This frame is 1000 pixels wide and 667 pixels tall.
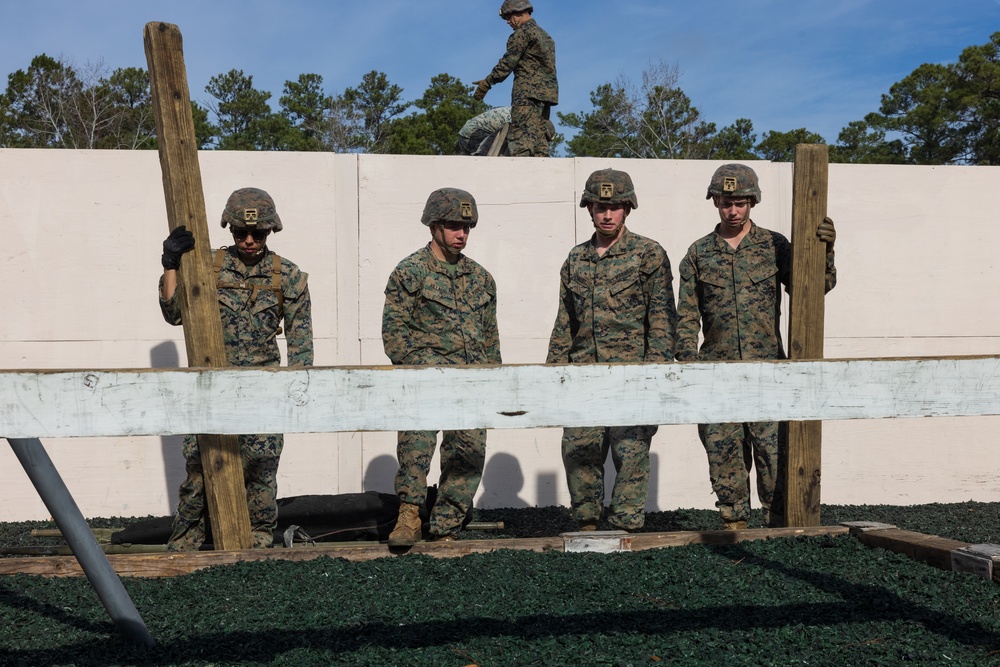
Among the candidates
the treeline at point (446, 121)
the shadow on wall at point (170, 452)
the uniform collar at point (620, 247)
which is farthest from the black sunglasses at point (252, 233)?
the treeline at point (446, 121)

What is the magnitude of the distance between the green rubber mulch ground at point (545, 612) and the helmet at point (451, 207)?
5.99 ft

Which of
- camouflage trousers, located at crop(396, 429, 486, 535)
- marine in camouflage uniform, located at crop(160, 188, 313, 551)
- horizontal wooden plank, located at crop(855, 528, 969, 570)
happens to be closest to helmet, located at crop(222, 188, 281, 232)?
marine in camouflage uniform, located at crop(160, 188, 313, 551)

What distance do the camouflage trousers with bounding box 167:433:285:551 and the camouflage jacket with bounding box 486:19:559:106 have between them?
15.7 feet

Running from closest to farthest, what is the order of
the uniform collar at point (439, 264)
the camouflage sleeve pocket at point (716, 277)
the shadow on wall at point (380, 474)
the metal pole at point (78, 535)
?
1. the metal pole at point (78, 535)
2. the uniform collar at point (439, 264)
3. the camouflage sleeve pocket at point (716, 277)
4. the shadow on wall at point (380, 474)

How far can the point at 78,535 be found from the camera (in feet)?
9.06

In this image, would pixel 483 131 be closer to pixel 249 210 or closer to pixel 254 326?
pixel 249 210

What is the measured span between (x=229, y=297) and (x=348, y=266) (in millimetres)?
2071

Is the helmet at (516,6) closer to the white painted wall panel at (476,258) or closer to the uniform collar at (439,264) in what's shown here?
the white painted wall panel at (476,258)

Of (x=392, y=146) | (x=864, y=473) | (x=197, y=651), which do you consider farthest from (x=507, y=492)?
(x=392, y=146)

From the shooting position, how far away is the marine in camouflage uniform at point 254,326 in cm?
489

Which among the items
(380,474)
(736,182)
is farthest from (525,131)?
(736,182)

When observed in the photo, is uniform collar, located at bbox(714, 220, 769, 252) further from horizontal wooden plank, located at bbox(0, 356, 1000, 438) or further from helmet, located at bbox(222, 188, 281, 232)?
horizontal wooden plank, located at bbox(0, 356, 1000, 438)

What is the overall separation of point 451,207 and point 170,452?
9.73 feet

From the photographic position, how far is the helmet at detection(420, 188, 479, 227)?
5.18 metres
